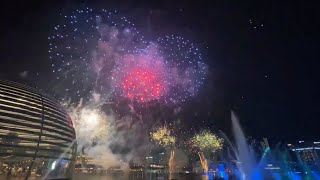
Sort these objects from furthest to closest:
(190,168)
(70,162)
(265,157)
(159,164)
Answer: (159,164), (190,168), (265,157), (70,162)

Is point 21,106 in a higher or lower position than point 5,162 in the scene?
higher

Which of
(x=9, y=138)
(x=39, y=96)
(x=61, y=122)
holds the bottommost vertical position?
(x=9, y=138)

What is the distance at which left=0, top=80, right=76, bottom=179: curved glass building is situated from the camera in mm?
14344

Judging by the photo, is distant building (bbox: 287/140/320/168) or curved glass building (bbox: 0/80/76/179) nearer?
curved glass building (bbox: 0/80/76/179)

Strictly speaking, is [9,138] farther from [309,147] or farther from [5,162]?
[309,147]

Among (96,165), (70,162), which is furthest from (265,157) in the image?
(70,162)

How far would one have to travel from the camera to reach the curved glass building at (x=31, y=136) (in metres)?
14.3

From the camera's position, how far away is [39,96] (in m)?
17.3

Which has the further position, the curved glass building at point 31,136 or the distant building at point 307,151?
the distant building at point 307,151

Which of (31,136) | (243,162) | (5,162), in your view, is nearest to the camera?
(5,162)

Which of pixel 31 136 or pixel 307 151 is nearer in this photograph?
pixel 31 136

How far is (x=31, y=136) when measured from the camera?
15.2 metres

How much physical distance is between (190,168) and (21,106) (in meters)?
110

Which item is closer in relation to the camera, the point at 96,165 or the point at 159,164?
the point at 96,165
